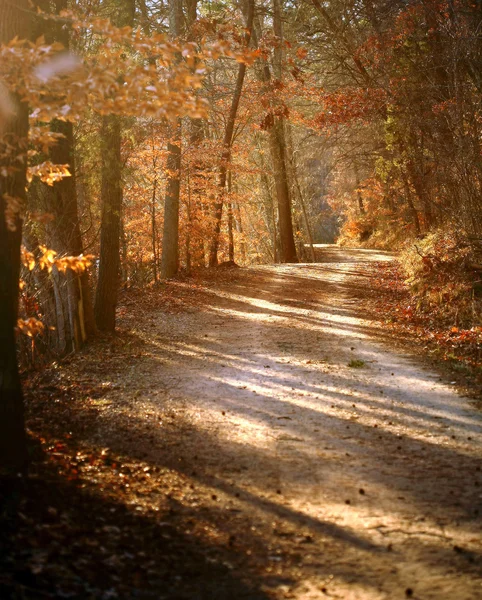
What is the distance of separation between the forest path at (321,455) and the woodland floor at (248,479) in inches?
0.7

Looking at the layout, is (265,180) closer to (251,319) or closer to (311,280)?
(311,280)

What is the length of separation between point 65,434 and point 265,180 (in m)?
26.9

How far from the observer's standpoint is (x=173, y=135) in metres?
18.2

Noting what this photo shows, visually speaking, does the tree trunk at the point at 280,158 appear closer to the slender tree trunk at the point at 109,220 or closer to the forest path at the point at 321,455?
the slender tree trunk at the point at 109,220

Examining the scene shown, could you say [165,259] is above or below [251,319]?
above

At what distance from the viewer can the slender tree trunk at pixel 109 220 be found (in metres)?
11.0

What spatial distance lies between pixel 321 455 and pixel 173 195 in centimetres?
1404

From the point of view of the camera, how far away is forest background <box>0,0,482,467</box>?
5.33 metres

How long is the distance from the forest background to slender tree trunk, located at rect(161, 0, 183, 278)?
Answer: 0.05 metres

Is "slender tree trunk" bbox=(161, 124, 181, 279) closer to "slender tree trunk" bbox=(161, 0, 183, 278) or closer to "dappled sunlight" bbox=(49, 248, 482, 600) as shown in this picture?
"slender tree trunk" bbox=(161, 0, 183, 278)

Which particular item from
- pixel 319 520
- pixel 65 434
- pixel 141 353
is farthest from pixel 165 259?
pixel 319 520

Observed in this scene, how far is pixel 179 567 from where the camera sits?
14.0 ft

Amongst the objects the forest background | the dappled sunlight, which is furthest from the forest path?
the forest background

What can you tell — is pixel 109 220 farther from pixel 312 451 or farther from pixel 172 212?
pixel 172 212
